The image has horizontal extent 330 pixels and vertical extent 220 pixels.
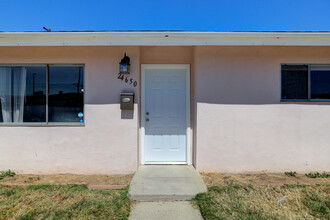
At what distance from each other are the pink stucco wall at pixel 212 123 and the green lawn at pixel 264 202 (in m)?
0.88

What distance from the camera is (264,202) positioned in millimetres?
3152

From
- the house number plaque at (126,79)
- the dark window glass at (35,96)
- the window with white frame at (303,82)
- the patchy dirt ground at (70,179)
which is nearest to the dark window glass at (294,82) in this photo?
the window with white frame at (303,82)

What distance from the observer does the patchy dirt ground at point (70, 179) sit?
394 cm

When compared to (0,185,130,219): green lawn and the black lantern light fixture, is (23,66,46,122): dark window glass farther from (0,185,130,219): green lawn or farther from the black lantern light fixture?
the black lantern light fixture

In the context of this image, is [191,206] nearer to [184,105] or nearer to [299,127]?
[184,105]

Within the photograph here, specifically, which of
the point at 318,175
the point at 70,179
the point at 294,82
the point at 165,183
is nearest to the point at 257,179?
the point at 318,175

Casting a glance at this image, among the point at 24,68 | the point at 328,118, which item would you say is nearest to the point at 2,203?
the point at 24,68

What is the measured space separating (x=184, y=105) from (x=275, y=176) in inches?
101

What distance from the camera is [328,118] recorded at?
4.43 m

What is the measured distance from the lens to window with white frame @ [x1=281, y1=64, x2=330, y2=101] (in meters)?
4.43

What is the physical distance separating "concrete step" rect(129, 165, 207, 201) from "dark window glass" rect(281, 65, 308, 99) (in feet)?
9.27

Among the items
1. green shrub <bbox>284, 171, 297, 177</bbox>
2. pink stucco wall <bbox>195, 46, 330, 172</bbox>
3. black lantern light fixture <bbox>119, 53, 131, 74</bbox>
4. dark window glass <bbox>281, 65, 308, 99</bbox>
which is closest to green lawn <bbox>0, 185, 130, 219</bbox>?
pink stucco wall <bbox>195, 46, 330, 172</bbox>

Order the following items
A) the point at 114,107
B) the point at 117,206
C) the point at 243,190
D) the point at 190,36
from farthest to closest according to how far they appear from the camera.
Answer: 1. the point at 114,107
2. the point at 190,36
3. the point at 243,190
4. the point at 117,206

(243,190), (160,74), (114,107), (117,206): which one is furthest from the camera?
(160,74)
